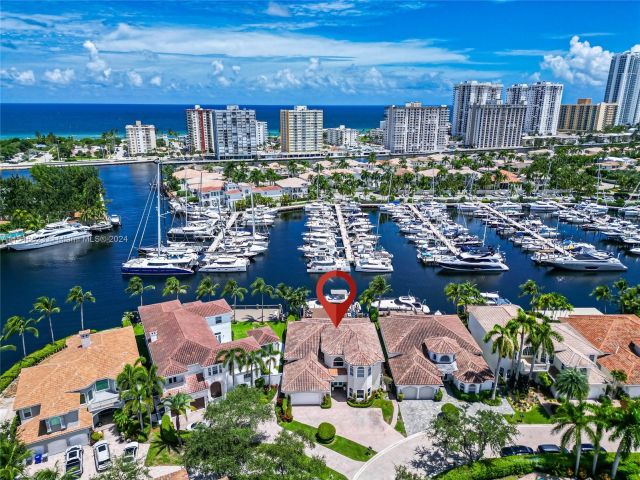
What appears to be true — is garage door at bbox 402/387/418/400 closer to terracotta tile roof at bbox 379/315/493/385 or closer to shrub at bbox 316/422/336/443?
terracotta tile roof at bbox 379/315/493/385

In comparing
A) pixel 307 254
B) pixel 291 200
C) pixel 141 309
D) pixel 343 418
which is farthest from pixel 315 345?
pixel 291 200

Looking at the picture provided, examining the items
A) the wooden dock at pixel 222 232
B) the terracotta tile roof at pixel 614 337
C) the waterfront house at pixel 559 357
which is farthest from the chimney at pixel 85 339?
the terracotta tile roof at pixel 614 337

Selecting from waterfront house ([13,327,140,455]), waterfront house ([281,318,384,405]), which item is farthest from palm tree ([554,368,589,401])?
waterfront house ([13,327,140,455])

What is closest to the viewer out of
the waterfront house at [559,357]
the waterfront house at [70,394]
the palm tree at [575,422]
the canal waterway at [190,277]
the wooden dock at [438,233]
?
the palm tree at [575,422]

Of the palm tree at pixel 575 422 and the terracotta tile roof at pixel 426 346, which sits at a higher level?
the palm tree at pixel 575 422

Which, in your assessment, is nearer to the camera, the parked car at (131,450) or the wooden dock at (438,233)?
the parked car at (131,450)

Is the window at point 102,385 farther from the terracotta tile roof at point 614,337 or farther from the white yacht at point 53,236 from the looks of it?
the white yacht at point 53,236

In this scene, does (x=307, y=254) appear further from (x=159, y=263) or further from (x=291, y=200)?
(x=291, y=200)

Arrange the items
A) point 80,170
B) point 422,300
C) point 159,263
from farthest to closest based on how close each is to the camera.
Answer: point 80,170
point 159,263
point 422,300
